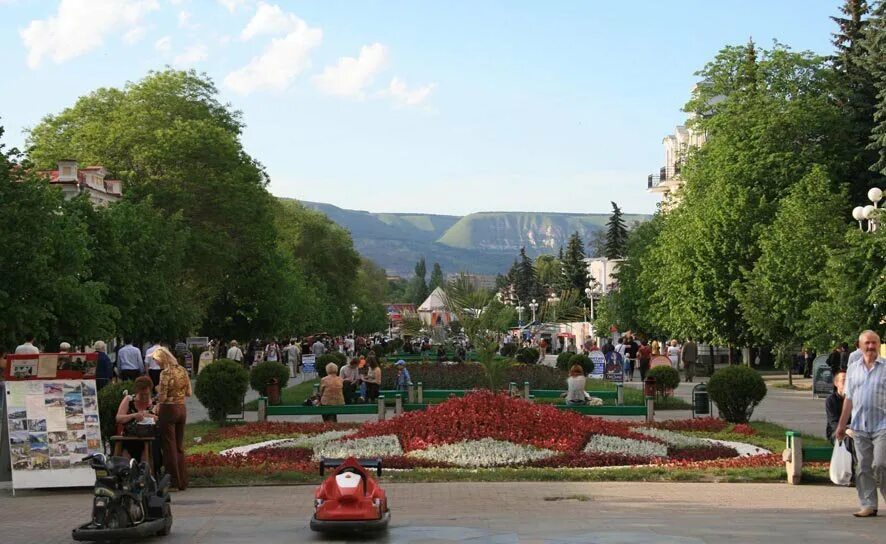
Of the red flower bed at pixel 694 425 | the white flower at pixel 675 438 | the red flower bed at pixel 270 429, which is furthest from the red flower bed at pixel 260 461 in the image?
the red flower bed at pixel 694 425

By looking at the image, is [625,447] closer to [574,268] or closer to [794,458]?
[794,458]

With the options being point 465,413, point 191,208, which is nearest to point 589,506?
point 465,413

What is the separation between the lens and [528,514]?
530 inches

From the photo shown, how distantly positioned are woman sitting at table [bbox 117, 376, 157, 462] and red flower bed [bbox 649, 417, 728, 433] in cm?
1074

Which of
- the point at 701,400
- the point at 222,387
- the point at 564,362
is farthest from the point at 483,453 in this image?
the point at 564,362

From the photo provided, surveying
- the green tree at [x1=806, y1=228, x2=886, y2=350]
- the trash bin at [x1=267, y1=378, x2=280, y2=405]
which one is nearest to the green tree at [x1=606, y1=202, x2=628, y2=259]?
the green tree at [x1=806, y1=228, x2=886, y2=350]

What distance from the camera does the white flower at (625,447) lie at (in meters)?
19.3

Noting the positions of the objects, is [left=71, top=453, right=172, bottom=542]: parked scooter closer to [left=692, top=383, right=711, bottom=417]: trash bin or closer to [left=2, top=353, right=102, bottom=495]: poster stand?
[left=2, top=353, right=102, bottom=495]: poster stand

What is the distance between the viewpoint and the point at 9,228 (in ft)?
115

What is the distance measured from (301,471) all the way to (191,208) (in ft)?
140

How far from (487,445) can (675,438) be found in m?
3.58

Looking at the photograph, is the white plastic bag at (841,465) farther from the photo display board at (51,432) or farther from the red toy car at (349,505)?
the photo display board at (51,432)

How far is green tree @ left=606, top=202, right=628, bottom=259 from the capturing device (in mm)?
140250

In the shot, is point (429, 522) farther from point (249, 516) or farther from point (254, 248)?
point (254, 248)
